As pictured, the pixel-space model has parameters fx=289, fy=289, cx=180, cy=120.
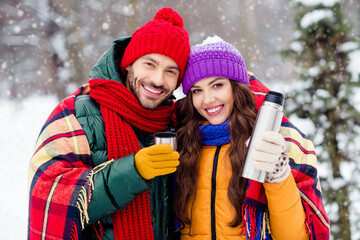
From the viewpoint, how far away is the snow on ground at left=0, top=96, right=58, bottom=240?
16.4 feet

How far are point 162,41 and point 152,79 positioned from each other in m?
0.28

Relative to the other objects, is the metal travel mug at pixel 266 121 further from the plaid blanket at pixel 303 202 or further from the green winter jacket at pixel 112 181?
the green winter jacket at pixel 112 181

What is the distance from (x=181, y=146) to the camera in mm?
2115

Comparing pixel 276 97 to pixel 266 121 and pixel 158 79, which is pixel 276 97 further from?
pixel 158 79

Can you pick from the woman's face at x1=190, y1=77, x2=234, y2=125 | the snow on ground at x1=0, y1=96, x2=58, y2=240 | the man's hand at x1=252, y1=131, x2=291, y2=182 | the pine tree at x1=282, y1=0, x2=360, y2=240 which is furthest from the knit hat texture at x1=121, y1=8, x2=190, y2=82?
the snow on ground at x1=0, y1=96, x2=58, y2=240

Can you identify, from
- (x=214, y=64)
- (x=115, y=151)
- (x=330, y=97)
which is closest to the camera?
(x=115, y=151)

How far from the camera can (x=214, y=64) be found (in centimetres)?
199

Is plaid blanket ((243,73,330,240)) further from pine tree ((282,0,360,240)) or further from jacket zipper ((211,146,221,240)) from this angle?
pine tree ((282,0,360,240))

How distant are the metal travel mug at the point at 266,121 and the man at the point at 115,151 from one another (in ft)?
1.37

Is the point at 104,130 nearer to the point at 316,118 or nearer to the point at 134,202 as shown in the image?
the point at 134,202

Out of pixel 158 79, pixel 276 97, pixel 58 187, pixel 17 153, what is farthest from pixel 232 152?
pixel 17 153

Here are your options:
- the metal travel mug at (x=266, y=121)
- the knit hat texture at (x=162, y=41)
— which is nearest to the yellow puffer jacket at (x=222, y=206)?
the metal travel mug at (x=266, y=121)

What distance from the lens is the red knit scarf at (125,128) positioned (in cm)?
183

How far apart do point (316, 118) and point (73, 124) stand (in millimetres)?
2947
